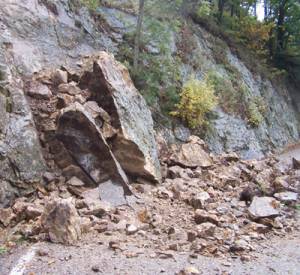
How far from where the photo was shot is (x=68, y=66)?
10.3 m

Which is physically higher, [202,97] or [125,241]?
[202,97]

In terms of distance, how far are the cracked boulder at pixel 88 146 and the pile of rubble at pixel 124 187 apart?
0.02 m

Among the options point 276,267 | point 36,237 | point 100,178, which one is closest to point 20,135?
point 100,178

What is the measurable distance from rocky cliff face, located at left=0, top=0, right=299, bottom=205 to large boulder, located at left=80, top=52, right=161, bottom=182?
0.03 m

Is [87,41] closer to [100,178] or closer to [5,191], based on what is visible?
[100,178]

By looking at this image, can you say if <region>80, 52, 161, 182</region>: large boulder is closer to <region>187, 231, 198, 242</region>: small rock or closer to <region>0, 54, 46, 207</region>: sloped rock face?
<region>0, 54, 46, 207</region>: sloped rock face

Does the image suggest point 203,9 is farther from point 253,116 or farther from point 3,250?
point 3,250

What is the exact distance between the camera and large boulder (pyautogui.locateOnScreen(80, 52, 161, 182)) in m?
8.70

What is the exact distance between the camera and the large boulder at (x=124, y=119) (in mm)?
8695

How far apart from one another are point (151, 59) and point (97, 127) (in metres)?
5.69

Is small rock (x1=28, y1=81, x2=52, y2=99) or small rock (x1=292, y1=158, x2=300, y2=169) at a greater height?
small rock (x1=28, y1=81, x2=52, y2=99)

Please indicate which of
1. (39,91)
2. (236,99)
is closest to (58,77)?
(39,91)

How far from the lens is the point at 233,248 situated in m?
5.85

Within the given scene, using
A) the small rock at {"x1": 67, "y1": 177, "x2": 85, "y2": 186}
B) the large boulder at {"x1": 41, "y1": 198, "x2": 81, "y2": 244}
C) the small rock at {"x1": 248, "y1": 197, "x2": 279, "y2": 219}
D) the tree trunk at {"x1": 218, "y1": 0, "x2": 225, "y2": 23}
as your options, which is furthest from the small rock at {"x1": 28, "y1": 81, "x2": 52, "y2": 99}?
the tree trunk at {"x1": 218, "y1": 0, "x2": 225, "y2": 23}
